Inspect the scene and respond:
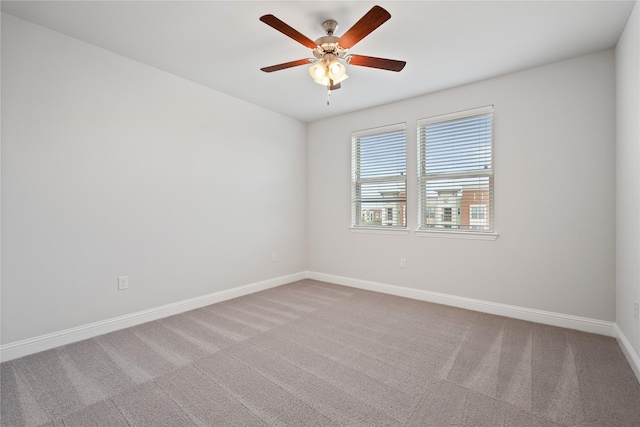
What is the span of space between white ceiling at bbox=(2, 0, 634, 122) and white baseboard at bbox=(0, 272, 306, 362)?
2.50 m

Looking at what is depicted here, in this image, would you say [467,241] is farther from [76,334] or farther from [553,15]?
[76,334]

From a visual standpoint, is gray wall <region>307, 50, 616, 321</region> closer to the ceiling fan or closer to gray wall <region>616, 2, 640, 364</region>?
gray wall <region>616, 2, 640, 364</region>

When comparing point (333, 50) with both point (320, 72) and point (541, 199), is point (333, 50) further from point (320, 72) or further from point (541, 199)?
point (541, 199)

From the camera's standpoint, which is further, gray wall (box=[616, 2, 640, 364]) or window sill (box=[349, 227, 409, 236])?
window sill (box=[349, 227, 409, 236])

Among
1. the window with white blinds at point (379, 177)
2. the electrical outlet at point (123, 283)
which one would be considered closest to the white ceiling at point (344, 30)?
the window with white blinds at point (379, 177)

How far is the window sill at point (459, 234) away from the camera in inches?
130

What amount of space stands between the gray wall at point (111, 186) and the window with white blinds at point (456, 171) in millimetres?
2266

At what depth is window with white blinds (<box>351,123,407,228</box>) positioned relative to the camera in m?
4.03

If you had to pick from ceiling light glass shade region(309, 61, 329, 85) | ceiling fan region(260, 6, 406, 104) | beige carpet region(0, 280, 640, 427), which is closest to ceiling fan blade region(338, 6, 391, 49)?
ceiling fan region(260, 6, 406, 104)

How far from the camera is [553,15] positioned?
2.21m

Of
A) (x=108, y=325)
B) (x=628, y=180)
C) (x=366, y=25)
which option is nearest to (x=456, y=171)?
(x=628, y=180)

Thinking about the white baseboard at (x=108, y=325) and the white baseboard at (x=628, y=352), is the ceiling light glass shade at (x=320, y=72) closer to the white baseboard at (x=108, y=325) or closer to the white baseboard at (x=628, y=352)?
the white baseboard at (x=108, y=325)

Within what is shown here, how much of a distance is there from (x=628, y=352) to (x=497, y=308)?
1.07 metres

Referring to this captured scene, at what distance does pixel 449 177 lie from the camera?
3.61m
